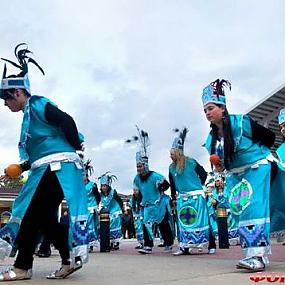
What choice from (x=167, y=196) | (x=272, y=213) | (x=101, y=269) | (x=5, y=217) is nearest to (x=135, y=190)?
(x=167, y=196)

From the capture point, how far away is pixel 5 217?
20.6 feet

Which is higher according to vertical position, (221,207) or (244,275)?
(221,207)

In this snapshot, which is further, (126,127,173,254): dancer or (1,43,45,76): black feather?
(126,127,173,254): dancer

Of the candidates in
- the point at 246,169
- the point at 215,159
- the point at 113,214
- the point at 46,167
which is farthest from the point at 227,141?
the point at 113,214

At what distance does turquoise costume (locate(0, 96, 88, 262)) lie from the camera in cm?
445

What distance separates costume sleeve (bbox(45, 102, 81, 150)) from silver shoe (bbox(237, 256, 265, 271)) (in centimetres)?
174

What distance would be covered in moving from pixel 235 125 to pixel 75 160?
4.87ft

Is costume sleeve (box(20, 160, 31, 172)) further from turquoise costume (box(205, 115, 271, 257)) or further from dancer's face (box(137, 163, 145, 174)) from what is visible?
dancer's face (box(137, 163, 145, 174))

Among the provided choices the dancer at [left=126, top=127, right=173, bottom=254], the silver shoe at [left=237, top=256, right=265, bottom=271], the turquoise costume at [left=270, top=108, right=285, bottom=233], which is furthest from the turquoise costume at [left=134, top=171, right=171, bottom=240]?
the silver shoe at [left=237, top=256, right=265, bottom=271]

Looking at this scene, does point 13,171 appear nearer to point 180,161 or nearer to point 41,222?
point 41,222

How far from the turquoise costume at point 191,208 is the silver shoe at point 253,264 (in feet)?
11.4

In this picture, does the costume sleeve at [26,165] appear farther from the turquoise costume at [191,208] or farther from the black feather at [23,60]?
the turquoise costume at [191,208]

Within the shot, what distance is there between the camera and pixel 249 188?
4762mm

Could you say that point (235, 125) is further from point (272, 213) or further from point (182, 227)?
point (182, 227)
